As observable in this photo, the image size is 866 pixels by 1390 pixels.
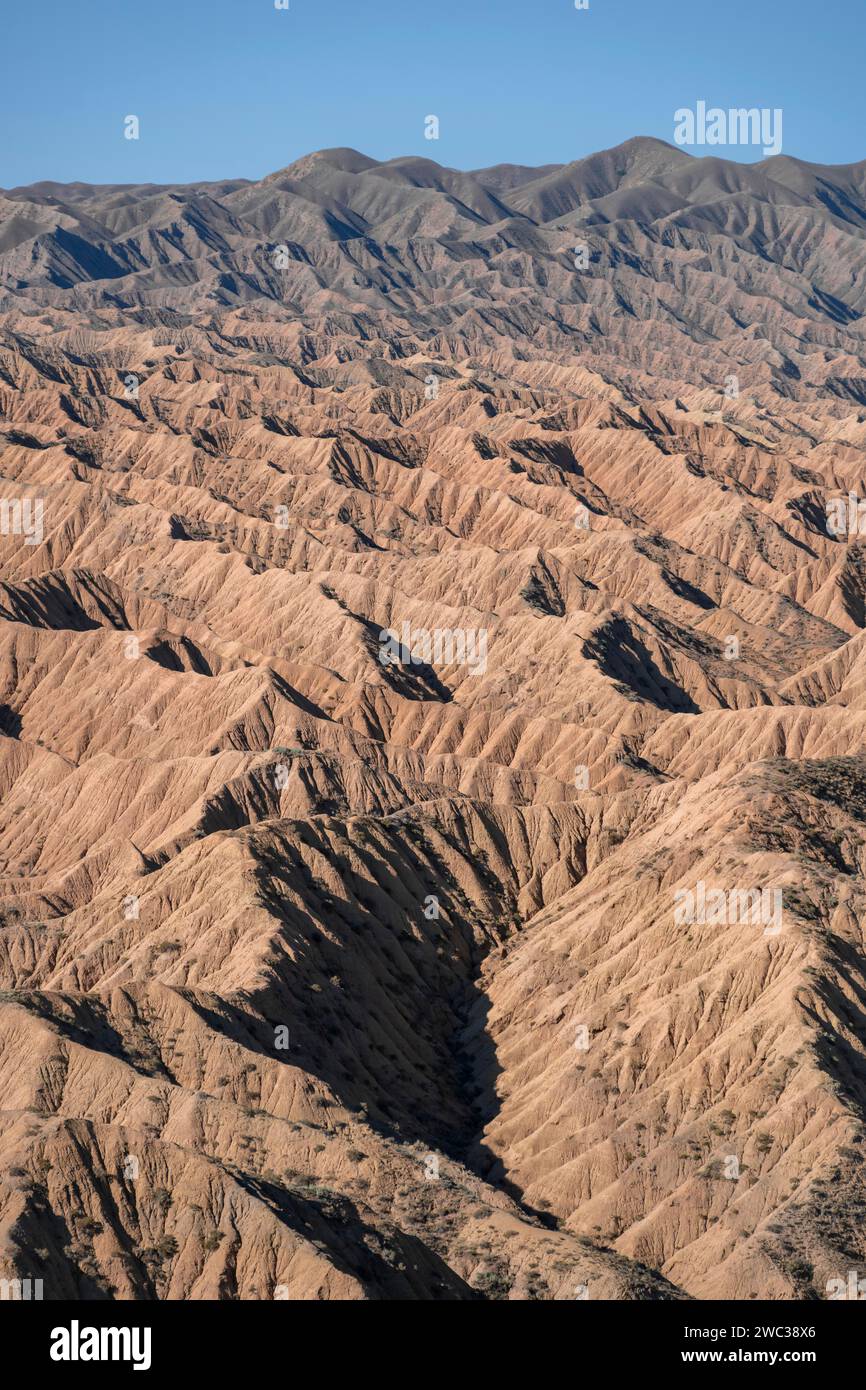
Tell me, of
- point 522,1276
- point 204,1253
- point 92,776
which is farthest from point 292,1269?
point 92,776

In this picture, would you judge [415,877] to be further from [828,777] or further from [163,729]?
[163,729]

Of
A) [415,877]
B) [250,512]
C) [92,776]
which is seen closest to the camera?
[415,877]

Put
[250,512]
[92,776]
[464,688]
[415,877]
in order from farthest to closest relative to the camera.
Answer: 1. [250,512]
2. [464,688]
3. [92,776]
4. [415,877]

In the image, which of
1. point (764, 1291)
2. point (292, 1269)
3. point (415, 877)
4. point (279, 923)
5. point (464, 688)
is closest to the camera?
point (292, 1269)

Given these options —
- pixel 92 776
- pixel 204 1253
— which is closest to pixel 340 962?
pixel 204 1253

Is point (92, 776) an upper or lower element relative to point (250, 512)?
lower

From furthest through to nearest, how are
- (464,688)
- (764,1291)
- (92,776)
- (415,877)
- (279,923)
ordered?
1. (464,688)
2. (92,776)
3. (415,877)
4. (279,923)
5. (764,1291)

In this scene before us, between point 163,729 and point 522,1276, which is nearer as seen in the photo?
point 522,1276

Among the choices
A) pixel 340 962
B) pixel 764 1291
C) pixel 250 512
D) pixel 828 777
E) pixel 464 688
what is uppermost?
pixel 250 512

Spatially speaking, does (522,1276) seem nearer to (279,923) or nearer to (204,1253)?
(204,1253)
